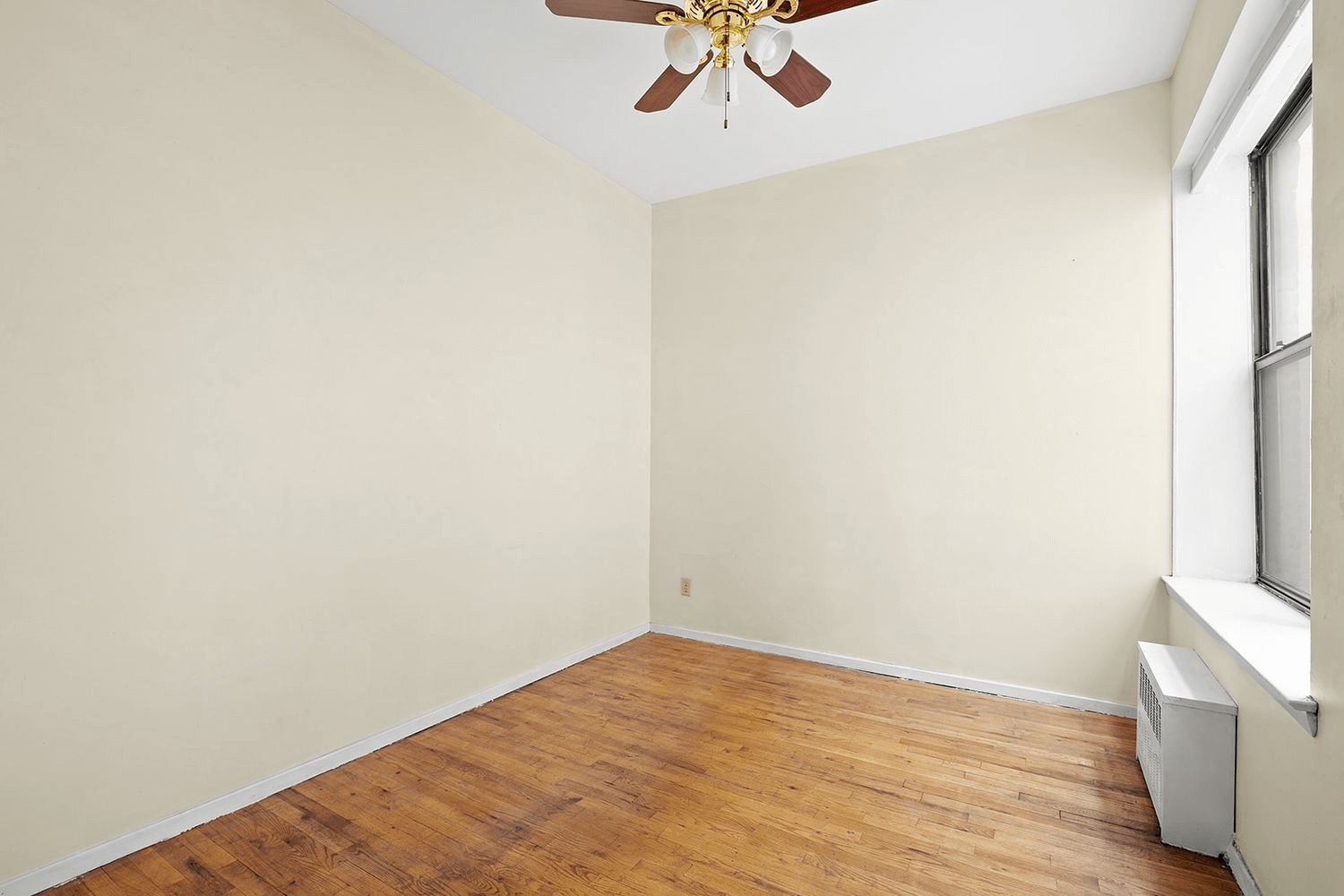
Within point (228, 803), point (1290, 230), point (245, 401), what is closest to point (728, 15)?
point (245, 401)

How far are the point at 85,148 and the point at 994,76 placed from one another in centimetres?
330

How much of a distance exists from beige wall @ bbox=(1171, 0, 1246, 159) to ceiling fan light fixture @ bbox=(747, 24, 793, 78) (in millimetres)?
1283

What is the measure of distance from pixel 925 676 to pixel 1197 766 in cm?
146

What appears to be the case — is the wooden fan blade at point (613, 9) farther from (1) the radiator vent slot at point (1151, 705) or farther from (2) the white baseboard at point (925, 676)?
(2) the white baseboard at point (925, 676)

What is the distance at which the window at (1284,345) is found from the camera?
2193 millimetres

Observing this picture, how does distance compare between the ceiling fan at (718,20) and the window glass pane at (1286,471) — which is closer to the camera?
the ceiling fan at (718,20)

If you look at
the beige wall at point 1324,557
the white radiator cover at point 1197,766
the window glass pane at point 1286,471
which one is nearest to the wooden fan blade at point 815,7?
the beige wall at point 1324,557

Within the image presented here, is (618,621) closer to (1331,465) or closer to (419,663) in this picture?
(419,663)

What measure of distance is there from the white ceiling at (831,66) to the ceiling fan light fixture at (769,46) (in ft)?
1.75

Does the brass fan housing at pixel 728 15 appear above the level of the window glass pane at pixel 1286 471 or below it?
above

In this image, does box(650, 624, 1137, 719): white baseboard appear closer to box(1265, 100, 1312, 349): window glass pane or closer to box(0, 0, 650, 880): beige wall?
box(0, 0, 650, 880): beige wall

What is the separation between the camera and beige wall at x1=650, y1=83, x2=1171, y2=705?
2916 millimetres

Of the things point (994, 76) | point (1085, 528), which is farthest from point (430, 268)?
point (1085, 528)

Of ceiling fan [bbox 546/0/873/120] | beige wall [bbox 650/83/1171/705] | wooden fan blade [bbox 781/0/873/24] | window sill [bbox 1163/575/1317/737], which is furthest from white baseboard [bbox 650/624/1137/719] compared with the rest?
wooden fan blade [bbox 781/0/873/24]
